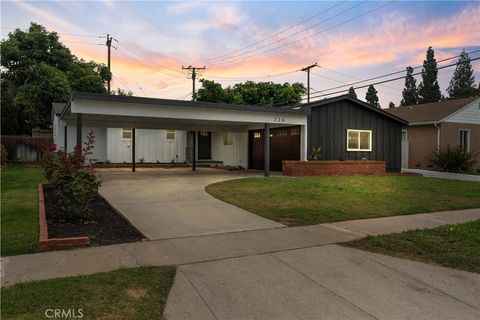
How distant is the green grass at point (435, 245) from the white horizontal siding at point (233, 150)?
1514cm

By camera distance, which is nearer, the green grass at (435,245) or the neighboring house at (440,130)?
the green grass at (435,245)

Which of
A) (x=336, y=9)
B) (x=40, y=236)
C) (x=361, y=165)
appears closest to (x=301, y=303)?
(x=40, y=236)

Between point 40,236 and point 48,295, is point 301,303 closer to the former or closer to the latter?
point 48,295

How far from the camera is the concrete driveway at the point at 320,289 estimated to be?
348 cm

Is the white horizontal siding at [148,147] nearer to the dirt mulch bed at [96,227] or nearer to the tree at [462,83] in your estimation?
the dirt mulch bed at [96,227]

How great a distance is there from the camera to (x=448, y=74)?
2200 inches

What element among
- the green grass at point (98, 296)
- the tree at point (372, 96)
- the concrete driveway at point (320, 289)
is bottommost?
the concrete driveway at point (320, 289)

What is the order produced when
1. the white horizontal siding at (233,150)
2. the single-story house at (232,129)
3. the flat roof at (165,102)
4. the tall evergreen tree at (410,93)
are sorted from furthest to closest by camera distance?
the tall evergreen tree at (410,93), the white horizontal siding at (233,150), the single-story house at (232,129), the flat roof at (165,102)

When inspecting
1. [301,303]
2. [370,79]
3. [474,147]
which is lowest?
[301,303]

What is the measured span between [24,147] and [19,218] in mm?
18940

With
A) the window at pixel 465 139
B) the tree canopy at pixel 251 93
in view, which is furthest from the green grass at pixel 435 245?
the tree canopy at pixel 251 93

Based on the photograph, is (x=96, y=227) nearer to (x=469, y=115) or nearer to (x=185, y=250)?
(x=185, y=250)

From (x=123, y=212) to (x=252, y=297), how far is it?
4.85 metres

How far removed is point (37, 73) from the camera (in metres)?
24.1
